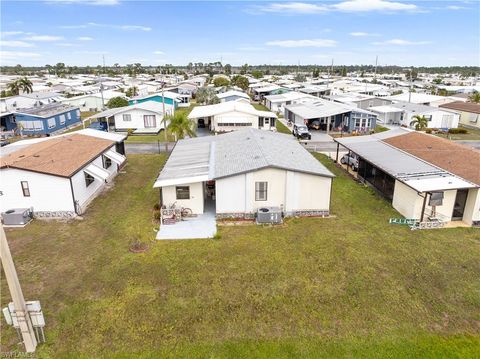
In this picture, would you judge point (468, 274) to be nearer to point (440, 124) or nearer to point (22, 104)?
point (440, 124)

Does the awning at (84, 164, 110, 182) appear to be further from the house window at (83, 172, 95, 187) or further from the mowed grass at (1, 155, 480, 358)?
the mowed grass at (1, 155, 480, 358)

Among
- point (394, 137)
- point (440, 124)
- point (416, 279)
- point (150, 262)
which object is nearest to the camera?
point (416, 279)

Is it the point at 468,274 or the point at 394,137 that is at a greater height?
the point at 394,137

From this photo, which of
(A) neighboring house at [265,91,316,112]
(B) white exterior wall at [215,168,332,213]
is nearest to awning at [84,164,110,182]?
(B) white exterior wall at [215,168,332,213]

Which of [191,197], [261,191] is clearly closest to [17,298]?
[191,197]

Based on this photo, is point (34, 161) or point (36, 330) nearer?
point (36, 330)

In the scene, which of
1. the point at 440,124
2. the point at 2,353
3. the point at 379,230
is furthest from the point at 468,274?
the point at 440,124

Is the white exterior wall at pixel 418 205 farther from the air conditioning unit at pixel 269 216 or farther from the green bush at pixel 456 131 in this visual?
the green bush at pixel 456 131
